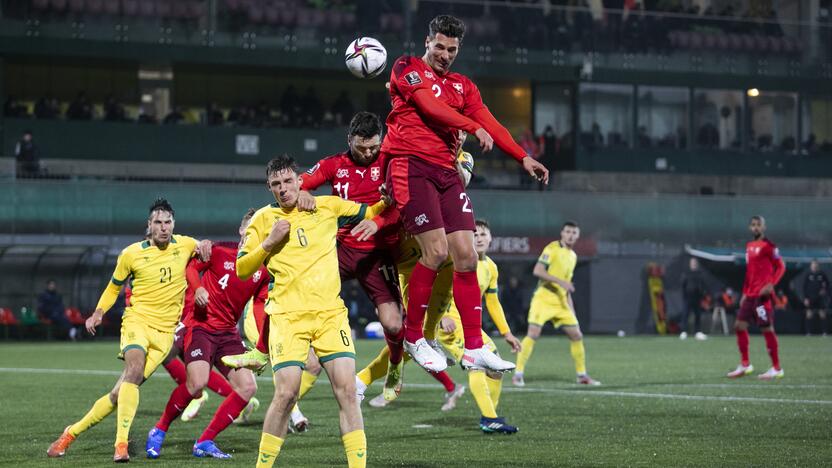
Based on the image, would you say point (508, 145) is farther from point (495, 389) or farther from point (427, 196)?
point (495, 389)

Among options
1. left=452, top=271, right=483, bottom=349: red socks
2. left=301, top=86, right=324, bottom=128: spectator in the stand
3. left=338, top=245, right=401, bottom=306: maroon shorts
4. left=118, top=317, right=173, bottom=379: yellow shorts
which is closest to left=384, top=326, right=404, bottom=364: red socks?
left=338, top=245, right=401, bottom=306: maroon shorts

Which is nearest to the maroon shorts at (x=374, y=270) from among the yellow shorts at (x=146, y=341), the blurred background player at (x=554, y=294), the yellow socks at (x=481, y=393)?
the yellow shorts at (x=146, y=341)

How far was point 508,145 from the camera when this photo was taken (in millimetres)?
9422

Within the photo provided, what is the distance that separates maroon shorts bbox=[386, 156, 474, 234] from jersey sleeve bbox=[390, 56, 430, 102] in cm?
54

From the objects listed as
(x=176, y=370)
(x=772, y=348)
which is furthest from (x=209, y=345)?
(x=772, y=348)

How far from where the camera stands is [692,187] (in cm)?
4412

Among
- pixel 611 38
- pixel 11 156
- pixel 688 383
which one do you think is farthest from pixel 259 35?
pixel 688 383

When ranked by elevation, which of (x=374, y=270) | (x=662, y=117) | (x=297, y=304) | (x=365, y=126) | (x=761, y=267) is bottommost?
(x=761, y=267)

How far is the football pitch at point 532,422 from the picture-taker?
35.3ft

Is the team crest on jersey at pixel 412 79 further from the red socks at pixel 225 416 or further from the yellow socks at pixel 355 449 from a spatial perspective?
the red socks at pixel 225 416

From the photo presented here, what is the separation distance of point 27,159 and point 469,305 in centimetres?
2769

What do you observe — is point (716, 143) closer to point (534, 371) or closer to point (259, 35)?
point (259, 35)

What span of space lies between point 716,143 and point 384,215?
36.8m

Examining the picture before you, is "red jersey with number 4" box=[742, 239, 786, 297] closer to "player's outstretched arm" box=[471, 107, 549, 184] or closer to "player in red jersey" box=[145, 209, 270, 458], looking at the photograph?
"player in red jersey" box=[145, 209, 270, 458]
